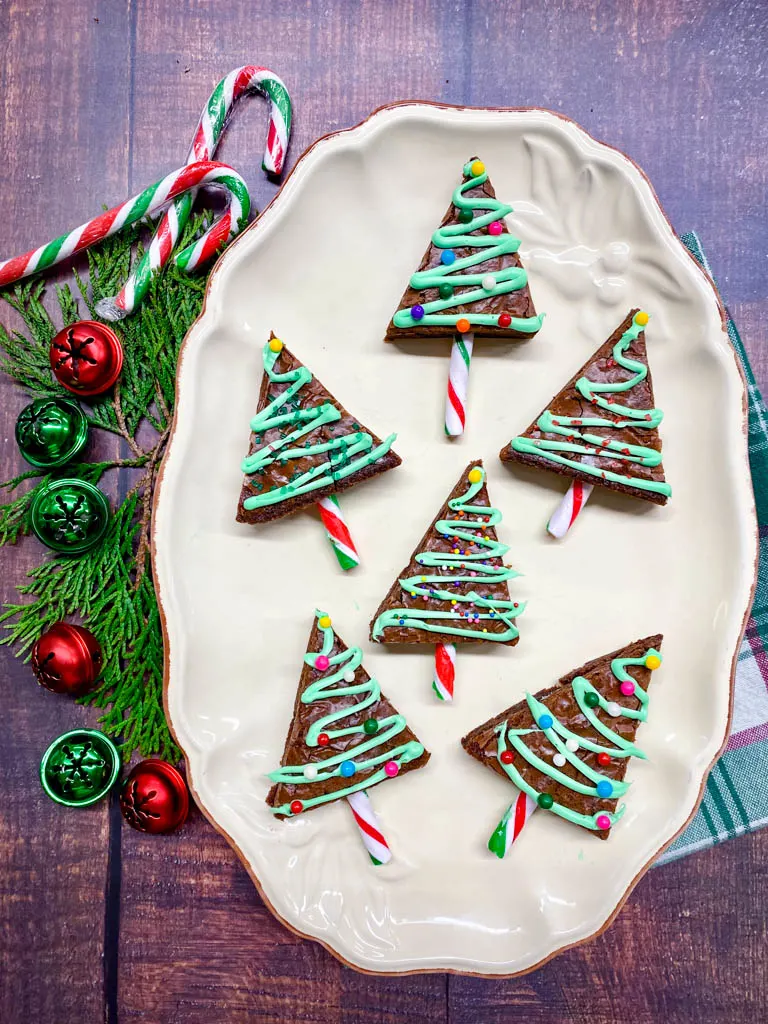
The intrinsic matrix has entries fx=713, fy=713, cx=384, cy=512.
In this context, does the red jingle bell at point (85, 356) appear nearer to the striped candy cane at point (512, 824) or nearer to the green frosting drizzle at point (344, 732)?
the green frosting drizzle at point (344, 732)

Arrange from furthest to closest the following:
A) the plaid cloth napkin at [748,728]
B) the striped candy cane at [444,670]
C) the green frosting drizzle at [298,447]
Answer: the plaid cloth napkin at [748,728] → the striped candy cane at [444,670] → the green frosting drizzle at [298,447]

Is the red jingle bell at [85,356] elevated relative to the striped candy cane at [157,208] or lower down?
lower down

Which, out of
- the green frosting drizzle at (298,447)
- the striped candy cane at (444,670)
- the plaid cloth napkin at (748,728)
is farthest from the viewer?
the plaid cloth napkin at (748,728)

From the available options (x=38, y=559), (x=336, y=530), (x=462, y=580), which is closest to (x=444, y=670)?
(x=462, y=580)

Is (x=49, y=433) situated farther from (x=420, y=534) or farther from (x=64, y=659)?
(x=420, y=534)

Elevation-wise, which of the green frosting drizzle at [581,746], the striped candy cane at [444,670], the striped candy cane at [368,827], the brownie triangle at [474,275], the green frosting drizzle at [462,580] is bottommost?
the striped candy cane at [368,827]

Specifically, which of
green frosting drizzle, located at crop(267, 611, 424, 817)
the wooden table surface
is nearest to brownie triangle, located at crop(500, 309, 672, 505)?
the wooden table surface

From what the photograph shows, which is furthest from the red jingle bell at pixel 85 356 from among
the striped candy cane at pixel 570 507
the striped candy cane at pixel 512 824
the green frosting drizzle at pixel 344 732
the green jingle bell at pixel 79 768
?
the striped candy cane at pixel 512 824
